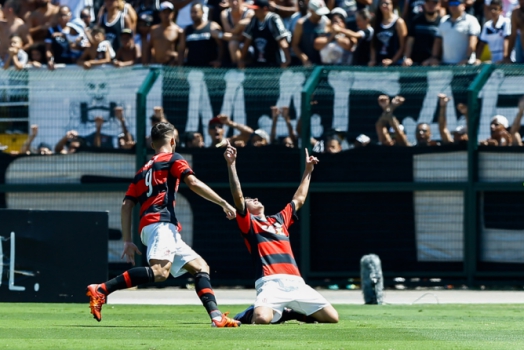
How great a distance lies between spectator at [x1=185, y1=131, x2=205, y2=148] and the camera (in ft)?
49.4

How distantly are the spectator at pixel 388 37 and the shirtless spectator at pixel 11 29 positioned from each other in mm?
6564

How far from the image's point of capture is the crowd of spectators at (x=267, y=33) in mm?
15609

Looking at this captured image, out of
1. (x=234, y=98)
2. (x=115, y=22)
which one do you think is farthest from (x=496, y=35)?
(x=115, y=22)

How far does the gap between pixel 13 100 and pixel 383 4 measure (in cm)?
621

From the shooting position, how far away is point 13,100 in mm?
15305

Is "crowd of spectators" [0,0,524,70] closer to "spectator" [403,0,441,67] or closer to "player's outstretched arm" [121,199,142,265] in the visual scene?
"spectator" [403,0,441,67]

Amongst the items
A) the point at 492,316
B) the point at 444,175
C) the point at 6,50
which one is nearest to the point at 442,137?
the point at 444,175

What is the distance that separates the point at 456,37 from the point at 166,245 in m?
8.28

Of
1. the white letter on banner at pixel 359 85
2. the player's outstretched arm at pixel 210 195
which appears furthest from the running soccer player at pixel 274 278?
the white letter on banner at pixel 359 85

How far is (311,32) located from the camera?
16172 mm

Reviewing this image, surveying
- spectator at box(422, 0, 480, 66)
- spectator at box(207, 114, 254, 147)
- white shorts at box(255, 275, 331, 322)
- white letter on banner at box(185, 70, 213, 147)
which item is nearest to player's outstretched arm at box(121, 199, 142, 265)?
white shorts at box(255, 275, 331, 322)

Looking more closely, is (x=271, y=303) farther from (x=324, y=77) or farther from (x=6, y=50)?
(x=6, y=50)

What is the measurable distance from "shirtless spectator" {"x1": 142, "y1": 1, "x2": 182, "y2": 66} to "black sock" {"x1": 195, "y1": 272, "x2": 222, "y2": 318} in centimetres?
857

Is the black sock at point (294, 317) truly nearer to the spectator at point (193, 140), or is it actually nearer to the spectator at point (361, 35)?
the spectator at point (193, 140)
